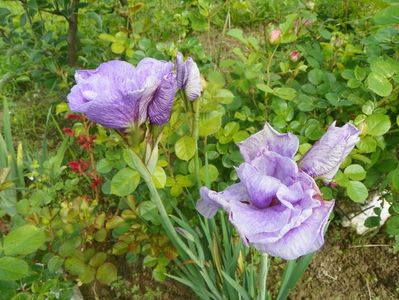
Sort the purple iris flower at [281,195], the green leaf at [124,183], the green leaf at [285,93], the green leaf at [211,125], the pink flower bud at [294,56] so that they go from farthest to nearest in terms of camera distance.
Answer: the pink flower bud at [294,56] → the green leaf at [285,93] → the green leaf at [211,125] → the green leaf at [124,183] → the purple iris flower at [281,195]

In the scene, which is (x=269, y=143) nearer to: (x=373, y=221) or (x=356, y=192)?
(x=356, y=192)

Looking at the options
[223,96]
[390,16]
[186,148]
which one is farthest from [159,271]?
[390,16]

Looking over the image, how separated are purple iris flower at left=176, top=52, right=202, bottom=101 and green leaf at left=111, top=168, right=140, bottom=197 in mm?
262

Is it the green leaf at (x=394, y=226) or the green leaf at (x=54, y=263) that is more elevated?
the green leaf at (x=394, y=226)

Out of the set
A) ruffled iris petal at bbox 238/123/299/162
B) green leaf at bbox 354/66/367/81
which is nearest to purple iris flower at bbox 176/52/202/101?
ruffled iris petal at bbox 238/123/299/162

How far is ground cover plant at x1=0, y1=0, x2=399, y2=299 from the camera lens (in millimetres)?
688

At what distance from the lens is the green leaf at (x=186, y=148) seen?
3.62 ft

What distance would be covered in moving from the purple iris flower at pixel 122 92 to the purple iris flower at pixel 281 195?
170 mm

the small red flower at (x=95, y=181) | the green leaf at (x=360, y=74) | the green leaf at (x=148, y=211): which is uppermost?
the green leaf at (x=360, y=74)

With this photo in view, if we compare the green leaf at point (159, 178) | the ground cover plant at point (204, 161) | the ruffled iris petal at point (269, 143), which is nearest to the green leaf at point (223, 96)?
the ground cover plant at point (204, 161)

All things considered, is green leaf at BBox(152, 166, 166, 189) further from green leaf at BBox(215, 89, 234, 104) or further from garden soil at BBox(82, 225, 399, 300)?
garden soil at BBox(82, 225, 399, 300)

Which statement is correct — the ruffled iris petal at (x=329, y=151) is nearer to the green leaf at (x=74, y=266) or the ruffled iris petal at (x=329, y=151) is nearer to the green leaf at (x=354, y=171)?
the green leaf at (x=354, y=171)

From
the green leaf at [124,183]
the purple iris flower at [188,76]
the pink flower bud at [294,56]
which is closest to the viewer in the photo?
the purple iris flower at [188,76]

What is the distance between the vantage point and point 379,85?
109cm
